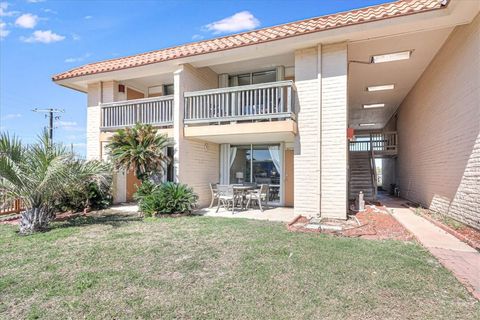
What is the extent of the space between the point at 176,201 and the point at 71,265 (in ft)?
14.0

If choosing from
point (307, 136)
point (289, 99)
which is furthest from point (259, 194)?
point (289, 99)

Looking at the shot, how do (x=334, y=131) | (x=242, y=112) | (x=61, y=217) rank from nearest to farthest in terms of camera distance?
(x=334, y=131) < (x=61, y=217) < (x=242, y=112)

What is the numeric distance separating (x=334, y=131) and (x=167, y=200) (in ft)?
18.1

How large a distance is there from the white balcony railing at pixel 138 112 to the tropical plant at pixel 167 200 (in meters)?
2.59

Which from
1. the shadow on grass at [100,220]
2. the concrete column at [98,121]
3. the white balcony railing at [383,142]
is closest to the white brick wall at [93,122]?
the concrete column at [98,121]

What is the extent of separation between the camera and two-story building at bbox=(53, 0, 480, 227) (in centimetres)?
706

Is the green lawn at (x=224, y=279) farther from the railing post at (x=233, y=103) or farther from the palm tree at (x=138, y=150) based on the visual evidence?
A: the railing post at (x=233, y=103)

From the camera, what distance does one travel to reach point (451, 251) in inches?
197

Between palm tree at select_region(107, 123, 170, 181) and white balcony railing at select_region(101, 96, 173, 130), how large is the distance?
101cm

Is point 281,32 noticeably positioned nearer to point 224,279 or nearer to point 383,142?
point 224,279

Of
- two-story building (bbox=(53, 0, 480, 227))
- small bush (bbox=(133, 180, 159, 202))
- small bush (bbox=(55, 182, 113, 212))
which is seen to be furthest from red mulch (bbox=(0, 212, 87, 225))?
two-story building (bbox=(53, 0, 480, 227))

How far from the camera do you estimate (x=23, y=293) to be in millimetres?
3451

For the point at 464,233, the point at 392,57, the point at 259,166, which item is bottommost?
the point at 464,233

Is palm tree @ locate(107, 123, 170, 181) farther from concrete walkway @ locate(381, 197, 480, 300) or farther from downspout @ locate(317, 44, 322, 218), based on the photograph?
concrete walkway @ locate(381, 197, 480, 300)
